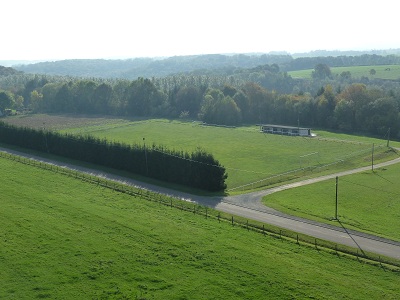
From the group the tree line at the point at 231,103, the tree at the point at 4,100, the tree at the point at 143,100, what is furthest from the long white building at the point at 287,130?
the tree at the point at 4,100

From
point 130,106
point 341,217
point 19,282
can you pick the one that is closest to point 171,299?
point 19,282

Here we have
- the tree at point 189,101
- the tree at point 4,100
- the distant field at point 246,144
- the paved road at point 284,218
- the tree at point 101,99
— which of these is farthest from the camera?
the tree at point 101,99

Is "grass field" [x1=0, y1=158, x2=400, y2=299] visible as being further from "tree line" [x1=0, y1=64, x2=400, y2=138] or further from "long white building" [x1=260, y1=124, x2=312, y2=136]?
"tree line" [x1=0, y1=64, x2=400, y2=138]

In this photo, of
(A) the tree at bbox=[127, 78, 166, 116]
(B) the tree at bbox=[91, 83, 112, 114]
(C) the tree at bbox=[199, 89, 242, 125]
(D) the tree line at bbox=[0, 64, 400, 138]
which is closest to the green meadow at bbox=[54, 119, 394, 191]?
(C) the tree at bbox=[199, 89, 242, 125]

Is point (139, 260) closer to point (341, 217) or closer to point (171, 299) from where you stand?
point (171, 299)

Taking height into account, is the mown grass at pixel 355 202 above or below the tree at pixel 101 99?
below

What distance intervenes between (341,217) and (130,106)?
106593 mm

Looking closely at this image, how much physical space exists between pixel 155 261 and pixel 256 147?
5487 cm

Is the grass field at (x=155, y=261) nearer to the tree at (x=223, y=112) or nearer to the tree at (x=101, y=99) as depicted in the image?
the tree at (x=223, y=112)

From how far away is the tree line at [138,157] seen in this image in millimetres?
56906

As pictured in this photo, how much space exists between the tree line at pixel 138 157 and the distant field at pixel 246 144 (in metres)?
4.75

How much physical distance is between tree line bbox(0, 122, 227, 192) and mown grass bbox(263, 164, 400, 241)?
8.41 meters

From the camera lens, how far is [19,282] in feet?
104

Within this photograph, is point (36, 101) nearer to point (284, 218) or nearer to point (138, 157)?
point (138, 157)
